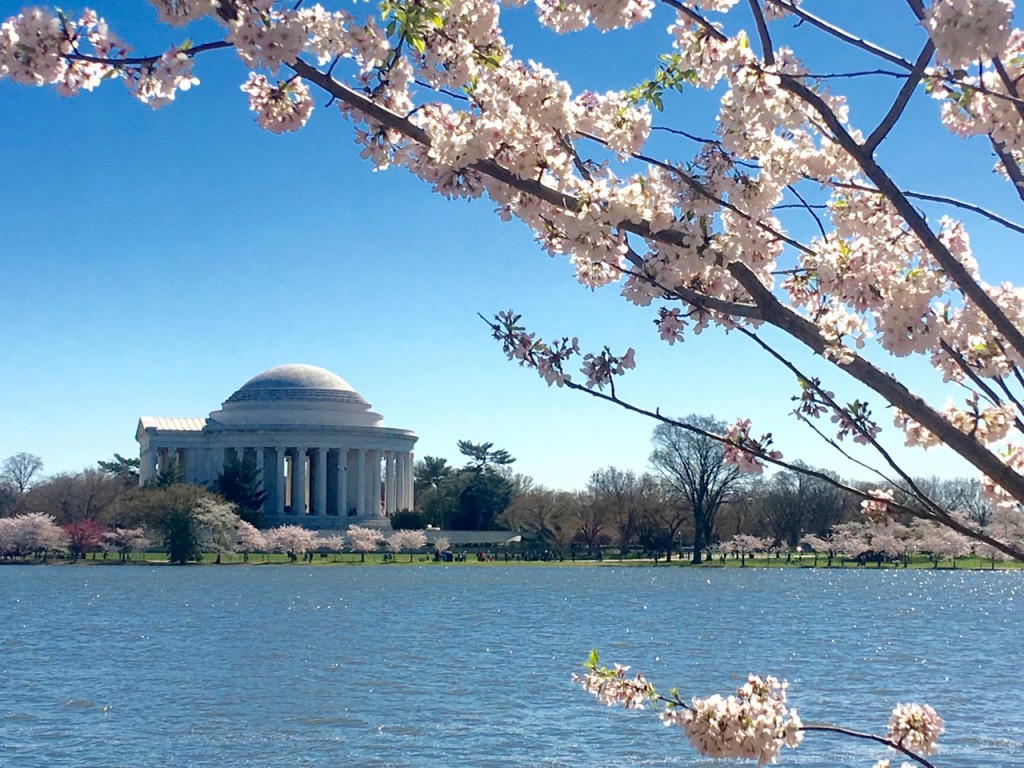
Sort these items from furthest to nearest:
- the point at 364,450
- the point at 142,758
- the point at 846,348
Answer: the point at 364,450 → the point at 142,758 → the point at 846,348

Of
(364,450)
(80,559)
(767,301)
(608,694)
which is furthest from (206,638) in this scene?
(364,450)

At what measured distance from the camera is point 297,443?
103m

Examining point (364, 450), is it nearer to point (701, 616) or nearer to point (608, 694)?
point (701, 616)

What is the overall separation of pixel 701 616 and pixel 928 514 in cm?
3318

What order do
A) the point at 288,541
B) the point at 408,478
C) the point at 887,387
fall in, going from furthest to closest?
1. the point at 408,478
2. the point at 288,541
3. the point at 887,387

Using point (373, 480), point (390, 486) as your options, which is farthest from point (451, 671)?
point (390, 486)

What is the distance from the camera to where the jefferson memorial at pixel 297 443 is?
338 ft

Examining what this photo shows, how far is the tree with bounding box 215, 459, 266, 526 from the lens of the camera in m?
91.9

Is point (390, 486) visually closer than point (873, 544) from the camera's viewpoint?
No

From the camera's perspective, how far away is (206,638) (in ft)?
95.4

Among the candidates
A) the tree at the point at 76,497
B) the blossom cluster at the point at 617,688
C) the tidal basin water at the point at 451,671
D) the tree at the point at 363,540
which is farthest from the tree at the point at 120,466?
the blossom cluster at the point at 617,688

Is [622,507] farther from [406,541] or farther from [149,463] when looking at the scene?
[149,463]

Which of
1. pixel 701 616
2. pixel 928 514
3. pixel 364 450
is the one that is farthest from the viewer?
pixel 364 450

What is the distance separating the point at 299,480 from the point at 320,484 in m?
1.77
